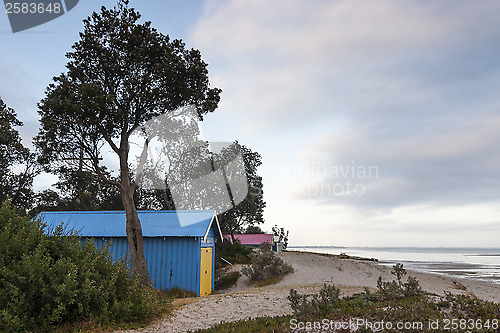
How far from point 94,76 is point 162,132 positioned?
16.6ft

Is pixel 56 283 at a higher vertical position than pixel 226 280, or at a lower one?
higher

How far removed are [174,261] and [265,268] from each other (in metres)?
7.28

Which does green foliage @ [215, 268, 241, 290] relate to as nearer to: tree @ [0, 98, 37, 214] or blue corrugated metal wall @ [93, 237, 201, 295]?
blue corrugated metal wall @ [93, 237, 201, 295]

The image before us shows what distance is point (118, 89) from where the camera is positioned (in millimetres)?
20828

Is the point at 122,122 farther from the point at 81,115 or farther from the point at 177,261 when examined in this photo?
the point at 177,261

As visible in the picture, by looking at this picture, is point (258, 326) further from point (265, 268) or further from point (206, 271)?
point (265, 268)

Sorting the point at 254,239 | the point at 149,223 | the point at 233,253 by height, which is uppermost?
the point at 149,223

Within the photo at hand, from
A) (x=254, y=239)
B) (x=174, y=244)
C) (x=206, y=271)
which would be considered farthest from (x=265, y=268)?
(x=254, y=239)

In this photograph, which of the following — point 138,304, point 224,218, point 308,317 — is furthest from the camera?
point 224,218

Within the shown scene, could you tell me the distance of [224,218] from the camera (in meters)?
47.2

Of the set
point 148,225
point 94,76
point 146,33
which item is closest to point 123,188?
point 148,225

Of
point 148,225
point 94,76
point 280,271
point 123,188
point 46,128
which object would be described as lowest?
point 280,271

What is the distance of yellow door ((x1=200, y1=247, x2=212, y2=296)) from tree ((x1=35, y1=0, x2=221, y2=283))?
10.9 feet

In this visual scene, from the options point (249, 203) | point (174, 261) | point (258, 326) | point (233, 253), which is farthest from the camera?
point (249, 203)
